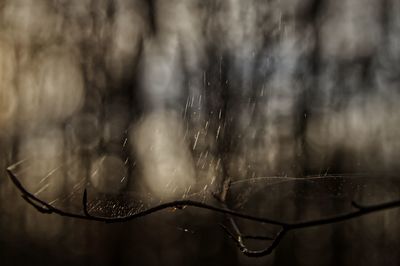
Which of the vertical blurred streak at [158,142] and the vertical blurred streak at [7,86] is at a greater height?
the vertical blurred streak at [7,86]

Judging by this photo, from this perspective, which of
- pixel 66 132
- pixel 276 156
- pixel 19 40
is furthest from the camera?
pixel 19 40

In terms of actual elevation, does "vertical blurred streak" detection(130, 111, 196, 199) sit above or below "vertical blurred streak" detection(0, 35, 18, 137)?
below

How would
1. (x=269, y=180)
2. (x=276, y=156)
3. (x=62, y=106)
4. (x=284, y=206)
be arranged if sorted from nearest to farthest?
(x=269, y=180) < (x=284, y=206) < (x=276, y=156) < (x=62, y=106)

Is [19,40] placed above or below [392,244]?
above

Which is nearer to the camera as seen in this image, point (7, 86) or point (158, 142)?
point (158, 142)

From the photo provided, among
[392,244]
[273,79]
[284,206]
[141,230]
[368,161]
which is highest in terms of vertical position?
[273,79]

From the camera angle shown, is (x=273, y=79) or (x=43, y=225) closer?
(x=273, y=79)

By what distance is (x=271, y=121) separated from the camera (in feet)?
12.6

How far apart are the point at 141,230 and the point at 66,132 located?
151cm

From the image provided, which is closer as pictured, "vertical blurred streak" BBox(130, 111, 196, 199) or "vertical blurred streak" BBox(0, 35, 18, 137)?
"vertical blurred streak" BBox(130, 111, 196, 199)

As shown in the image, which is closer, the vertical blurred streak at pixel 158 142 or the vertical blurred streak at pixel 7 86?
the vertical blurred streak at pixel 158 142

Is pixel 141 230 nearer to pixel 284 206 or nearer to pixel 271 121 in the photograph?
pixel 271 121

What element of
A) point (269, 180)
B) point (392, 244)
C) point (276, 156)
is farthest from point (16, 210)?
point (269, 180)

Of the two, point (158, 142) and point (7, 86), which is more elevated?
point (7, 86)
